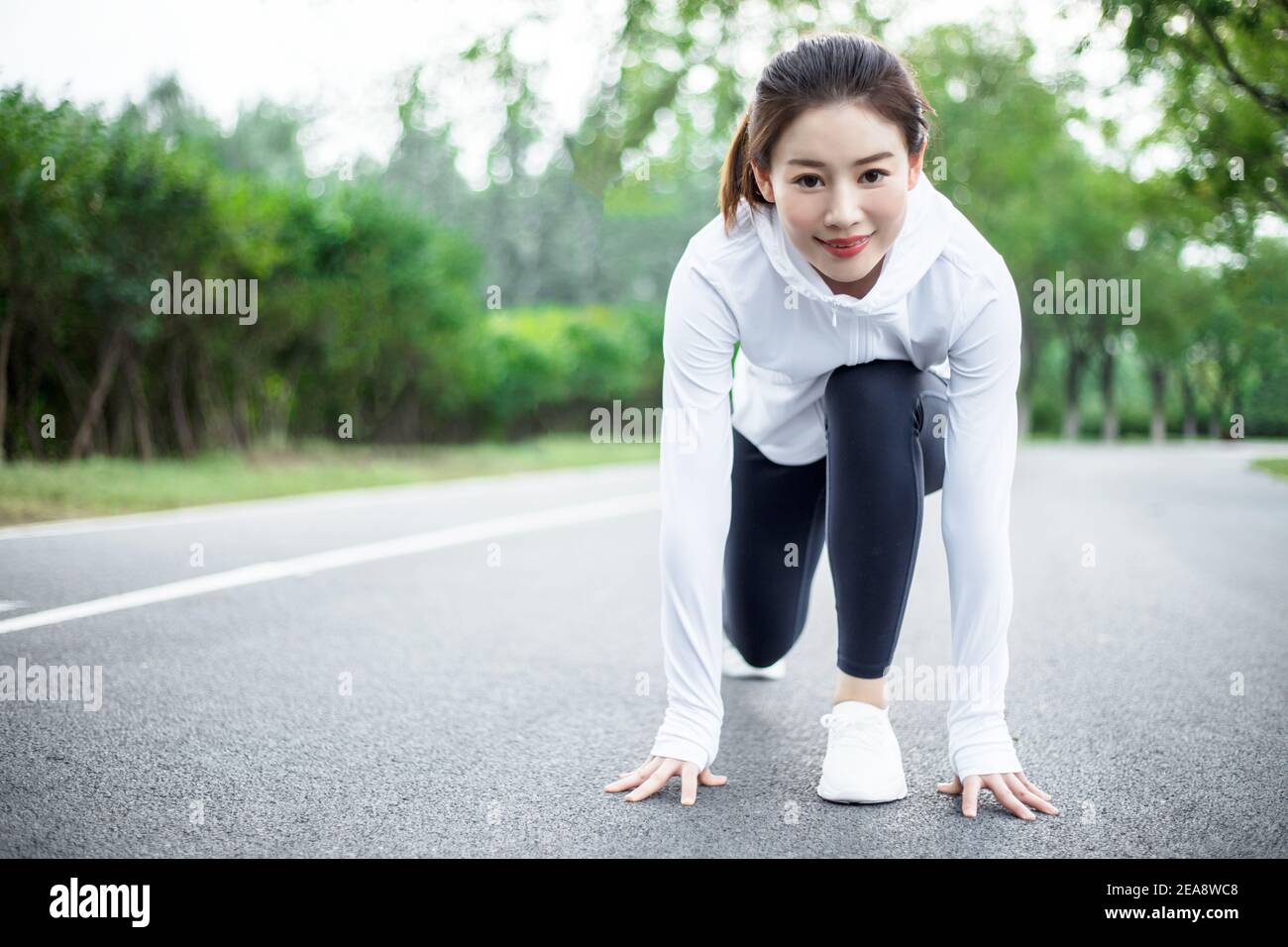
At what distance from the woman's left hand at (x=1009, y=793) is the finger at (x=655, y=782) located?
0.63 m

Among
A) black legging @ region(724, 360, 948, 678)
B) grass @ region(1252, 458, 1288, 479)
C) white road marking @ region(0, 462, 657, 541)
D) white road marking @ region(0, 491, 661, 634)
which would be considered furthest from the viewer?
grass @ region(1252, 458, 1288, 479)

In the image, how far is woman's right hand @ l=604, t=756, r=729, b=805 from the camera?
8.17 ft

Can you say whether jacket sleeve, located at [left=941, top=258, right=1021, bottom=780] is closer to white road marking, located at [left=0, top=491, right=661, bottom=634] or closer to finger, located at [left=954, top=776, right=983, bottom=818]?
finger, located at [left=954, top=776, right=983, bottom=818]

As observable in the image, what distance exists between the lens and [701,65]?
20047 millimetres

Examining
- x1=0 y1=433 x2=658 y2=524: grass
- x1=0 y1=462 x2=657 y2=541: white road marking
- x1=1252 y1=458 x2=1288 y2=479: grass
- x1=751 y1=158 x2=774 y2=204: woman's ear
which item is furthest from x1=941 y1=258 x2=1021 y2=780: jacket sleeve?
x1=1252 y1=458 x2=1288 y2=479: grass

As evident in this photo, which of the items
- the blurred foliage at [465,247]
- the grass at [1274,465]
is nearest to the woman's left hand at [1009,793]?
the blurred foliage at [465,247]

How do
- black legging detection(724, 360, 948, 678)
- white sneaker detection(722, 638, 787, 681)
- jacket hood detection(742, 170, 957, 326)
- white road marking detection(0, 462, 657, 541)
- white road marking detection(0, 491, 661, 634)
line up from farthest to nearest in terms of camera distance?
Answer: white road marking detection(0, 462, 657, 541), white road marking detection(0, 491, 661, 634), white sneaker detection(722, 638, 787, 681), black legging detection(724, 360, 948, 678), jacket hood detection(742, 170, 957, 326)

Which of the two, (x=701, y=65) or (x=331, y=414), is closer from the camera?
(x=331, y=414)

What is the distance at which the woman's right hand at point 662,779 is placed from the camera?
2.49 metres

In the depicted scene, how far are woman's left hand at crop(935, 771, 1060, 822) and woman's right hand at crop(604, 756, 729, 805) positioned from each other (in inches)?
21.2

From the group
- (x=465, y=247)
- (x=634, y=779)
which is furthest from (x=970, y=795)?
(x=465, y=247)
